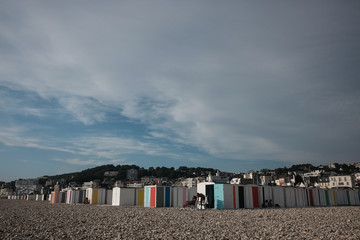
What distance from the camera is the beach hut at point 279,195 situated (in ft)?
114

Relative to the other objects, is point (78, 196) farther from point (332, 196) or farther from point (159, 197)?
point (332, 196)

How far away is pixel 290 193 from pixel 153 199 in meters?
17.8

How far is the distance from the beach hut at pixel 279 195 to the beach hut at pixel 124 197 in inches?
Result: 791

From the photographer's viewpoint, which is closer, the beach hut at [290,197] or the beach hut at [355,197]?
the beach hut at [290,197]

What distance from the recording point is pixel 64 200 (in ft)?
212

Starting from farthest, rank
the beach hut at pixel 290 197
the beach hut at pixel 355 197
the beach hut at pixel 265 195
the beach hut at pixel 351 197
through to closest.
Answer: the beach hut at pixel 355 197 → the beach hut at pixel 351 197 → the beach hut at pixel 290 197 → the beach hut at pixel 265 195

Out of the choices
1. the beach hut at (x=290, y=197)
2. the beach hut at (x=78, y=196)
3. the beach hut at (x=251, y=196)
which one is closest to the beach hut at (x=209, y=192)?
the beach hut at (x=251, y=196)

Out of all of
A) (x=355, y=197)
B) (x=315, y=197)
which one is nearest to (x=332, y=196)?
(x=315, y=197)

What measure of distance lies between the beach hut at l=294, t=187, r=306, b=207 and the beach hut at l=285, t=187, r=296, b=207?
761 millimetres

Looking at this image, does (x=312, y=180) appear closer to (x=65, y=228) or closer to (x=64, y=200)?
(x=64, y=200)

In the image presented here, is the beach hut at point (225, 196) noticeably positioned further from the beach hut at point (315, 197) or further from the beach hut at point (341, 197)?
the beach hut at point (341, 197)

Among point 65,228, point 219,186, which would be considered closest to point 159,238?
point 65,228

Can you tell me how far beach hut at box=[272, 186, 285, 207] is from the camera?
3469cm

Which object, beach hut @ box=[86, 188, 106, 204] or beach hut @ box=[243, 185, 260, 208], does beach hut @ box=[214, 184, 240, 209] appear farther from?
beach hut @ box=[86, 188, 106, 204]
